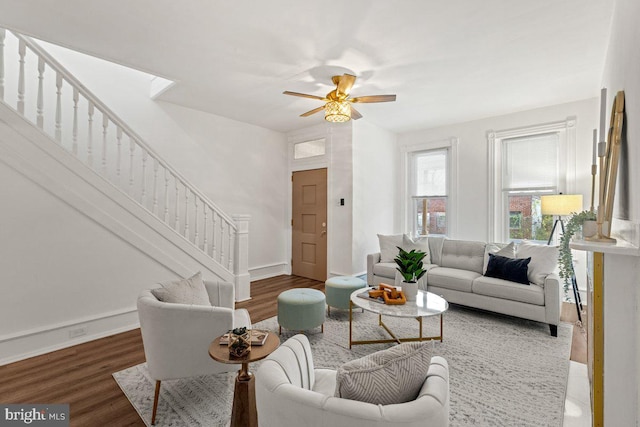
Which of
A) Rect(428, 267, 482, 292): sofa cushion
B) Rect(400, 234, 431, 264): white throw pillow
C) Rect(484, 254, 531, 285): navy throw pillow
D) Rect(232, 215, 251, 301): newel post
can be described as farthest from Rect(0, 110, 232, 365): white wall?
Rect(484, 254, 531, 285): navy throw pillow

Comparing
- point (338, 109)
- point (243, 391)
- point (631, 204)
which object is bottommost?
point (243, 391)

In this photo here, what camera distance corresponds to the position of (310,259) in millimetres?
5496

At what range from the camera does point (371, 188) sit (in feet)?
17.2

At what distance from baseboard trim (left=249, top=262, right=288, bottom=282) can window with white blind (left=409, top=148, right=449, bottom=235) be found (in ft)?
8.83

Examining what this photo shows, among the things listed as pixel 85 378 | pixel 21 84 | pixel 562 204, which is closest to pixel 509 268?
pixel 562 204

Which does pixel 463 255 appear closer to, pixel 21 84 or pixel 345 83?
pixel 345 83

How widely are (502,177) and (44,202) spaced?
5881mm

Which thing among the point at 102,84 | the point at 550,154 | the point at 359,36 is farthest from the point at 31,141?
the point at 550,154

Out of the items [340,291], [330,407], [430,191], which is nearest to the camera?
[330,407]

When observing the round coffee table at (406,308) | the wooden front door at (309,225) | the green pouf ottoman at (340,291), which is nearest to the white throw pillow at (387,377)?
Result: the round coffee table at (406,308)

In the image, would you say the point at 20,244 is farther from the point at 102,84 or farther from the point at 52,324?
the point at 102,84

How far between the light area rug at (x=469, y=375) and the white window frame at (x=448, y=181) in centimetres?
200

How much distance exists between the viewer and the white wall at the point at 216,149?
12.5 ft

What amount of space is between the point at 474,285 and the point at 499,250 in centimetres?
70
